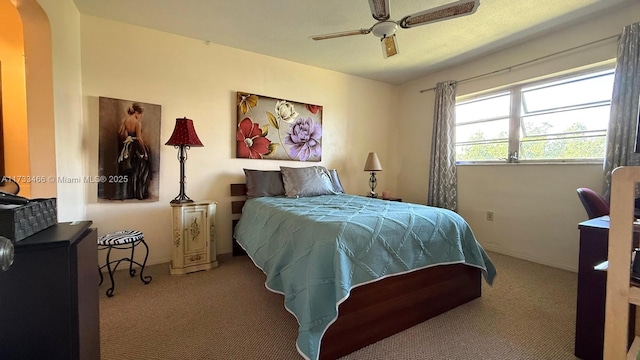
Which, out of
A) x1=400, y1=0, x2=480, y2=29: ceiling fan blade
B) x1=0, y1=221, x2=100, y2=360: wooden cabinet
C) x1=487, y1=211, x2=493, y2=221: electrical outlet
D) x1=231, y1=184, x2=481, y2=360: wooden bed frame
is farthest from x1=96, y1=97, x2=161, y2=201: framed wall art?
x1=487, y1=211, x2=493, y2=221: electrical outlet

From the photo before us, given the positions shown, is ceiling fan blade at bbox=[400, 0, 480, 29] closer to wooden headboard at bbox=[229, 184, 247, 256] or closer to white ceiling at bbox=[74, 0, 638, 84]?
white ceiling at bbox=[74, 0, 638, 84]

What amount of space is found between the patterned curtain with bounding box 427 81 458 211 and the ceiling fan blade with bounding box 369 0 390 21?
2170 mm

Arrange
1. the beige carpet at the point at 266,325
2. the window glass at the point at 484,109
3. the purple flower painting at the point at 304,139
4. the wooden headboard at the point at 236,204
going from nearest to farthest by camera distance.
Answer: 1. the beige carpet at the point at 266,325
2. the wooden headboard at the point at 236,204
3. the window glass at the point at 484,109
4. the purple flower painting at the point at 304,139

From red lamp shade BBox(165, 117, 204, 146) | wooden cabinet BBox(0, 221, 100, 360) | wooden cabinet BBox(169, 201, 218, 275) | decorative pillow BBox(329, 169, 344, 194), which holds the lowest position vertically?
wooden cabinet BBox(169, 201, 218, 275)

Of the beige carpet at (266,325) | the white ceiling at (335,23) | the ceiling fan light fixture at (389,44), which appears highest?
the white ceiling at (335,23)

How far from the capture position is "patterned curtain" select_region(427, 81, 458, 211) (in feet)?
12.1

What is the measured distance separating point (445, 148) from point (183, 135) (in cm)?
335

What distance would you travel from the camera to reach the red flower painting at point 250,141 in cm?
324

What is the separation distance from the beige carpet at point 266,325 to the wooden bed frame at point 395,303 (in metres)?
0.06

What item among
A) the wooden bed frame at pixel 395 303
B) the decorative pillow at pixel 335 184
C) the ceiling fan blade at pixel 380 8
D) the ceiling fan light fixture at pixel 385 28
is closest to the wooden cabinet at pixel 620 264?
the wooden bed frame at pixel 395 303

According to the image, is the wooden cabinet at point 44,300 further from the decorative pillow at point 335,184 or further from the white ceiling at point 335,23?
the decorative pillow at point 335,184

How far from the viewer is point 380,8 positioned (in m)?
1.83

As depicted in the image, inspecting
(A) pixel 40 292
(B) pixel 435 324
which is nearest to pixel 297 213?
(B) pixel 435 324

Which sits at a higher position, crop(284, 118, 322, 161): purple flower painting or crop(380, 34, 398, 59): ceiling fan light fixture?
crop(380, 34, 398, 59): ceiling fan light fixture
